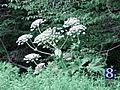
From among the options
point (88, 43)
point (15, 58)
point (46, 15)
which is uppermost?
point (46, 15)

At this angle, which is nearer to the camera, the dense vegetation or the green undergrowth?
the green undergrowth

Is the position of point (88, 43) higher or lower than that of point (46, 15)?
lower

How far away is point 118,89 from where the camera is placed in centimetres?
419

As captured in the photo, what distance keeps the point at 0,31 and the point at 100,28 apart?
2.52m

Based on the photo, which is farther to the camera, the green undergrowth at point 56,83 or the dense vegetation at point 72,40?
the dense vegetation at point 72,40

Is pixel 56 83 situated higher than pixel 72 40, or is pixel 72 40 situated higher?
pixel 56 83

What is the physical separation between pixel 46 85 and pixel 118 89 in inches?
33.7

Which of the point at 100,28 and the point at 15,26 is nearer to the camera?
the point at 100,28

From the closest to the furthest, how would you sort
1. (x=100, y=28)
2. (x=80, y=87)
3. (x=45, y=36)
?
(x=80, y=87)
(x=45, y=36)
(x=100, y=28)

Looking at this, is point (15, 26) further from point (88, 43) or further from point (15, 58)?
point (88, 43)

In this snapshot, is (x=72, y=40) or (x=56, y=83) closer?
(x=56, y=83)

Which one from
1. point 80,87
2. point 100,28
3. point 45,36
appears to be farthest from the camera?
point 100,28

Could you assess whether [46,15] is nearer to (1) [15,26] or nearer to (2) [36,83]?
(1) [15,26]

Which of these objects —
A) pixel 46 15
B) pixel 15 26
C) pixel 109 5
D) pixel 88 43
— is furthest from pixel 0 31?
pixel 109 5
